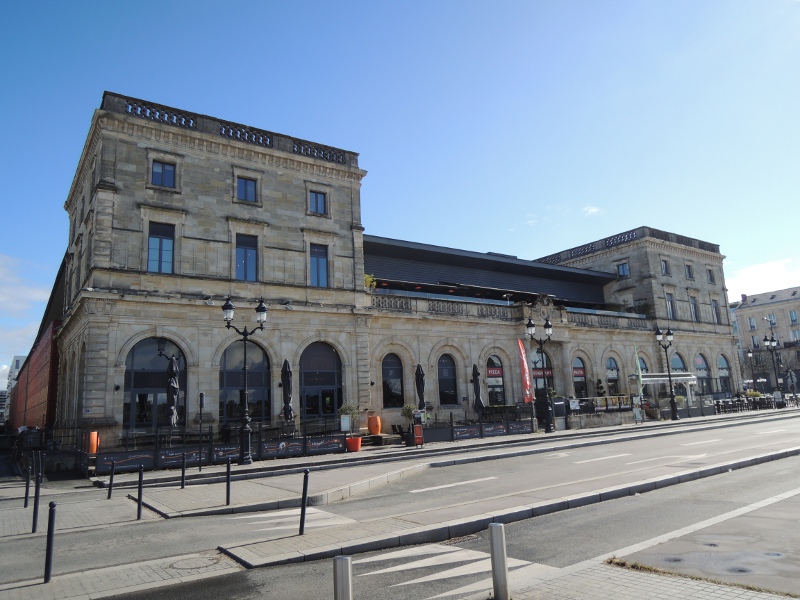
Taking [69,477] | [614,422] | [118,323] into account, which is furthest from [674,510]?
[614,422]

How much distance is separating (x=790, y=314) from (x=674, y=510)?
89.1 meters

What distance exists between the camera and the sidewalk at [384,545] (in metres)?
5.80

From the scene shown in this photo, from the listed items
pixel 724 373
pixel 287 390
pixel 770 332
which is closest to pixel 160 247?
pixel 287 390

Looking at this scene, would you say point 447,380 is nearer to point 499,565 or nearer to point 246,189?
point 246,189

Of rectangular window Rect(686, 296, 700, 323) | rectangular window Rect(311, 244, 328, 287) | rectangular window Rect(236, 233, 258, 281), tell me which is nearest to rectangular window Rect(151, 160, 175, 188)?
rectangular window Rect(236, 233, 258, 281)

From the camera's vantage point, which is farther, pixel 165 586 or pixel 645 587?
pixel 165 586

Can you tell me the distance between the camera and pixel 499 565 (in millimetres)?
5453

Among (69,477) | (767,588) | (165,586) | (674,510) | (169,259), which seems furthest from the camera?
(169,259)

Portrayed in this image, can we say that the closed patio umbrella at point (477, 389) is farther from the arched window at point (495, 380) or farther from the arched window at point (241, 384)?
the arched window at point (241, 384)

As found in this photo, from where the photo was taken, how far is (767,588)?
5660 millimetres

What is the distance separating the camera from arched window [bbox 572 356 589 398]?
40.0 m

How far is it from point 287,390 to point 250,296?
479 cm

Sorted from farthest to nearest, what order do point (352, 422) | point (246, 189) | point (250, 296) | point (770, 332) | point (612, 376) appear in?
point (770, 332), point (612, 376), point (246, 189), point (352, 422), point (250, 296)

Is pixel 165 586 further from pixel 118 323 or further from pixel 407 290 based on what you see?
pixel 407 290
